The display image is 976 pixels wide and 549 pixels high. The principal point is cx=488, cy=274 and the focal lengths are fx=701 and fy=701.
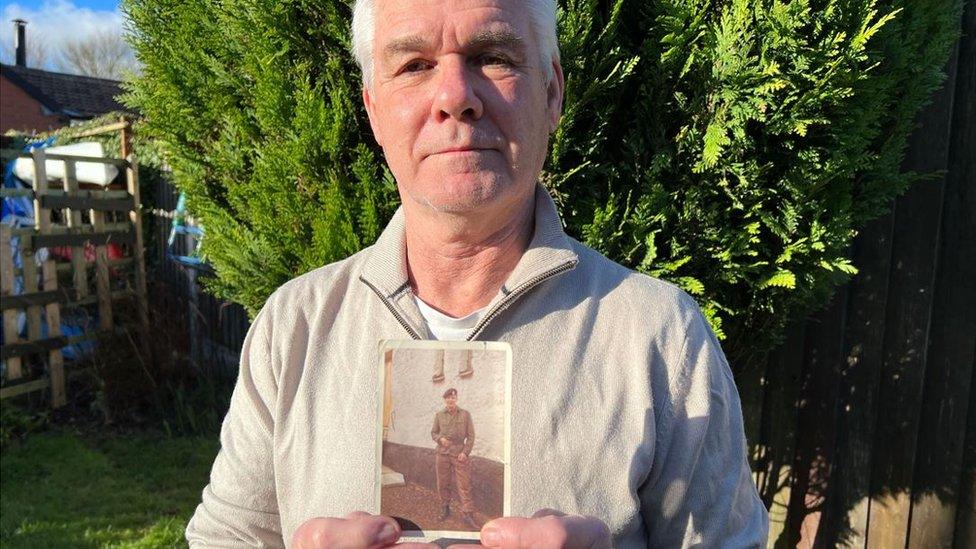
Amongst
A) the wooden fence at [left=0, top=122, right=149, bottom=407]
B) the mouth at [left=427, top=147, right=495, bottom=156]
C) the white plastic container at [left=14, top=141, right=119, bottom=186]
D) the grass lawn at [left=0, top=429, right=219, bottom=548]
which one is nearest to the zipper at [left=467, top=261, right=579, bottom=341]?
the mouth at [left=427, top=147, right=495, bottom=156]

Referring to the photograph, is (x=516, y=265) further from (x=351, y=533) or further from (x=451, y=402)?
(x=351, y=533)

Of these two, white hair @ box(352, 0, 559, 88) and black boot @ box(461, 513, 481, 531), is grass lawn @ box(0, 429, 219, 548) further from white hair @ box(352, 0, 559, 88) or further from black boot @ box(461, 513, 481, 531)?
black boot @ box(461, 513, 481, 531)

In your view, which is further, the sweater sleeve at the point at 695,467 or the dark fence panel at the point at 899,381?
the dark fence panel at the point at 899,381

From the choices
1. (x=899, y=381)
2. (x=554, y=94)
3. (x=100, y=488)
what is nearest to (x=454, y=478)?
(x=554, y=94)

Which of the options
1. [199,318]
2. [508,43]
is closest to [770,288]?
[508,43]

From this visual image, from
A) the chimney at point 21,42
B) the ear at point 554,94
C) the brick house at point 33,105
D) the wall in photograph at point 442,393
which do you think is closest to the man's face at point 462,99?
the ear at point 554,94

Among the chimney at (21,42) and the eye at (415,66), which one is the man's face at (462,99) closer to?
the eye at (415,66)

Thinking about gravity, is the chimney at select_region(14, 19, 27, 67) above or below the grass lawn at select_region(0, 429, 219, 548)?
above
